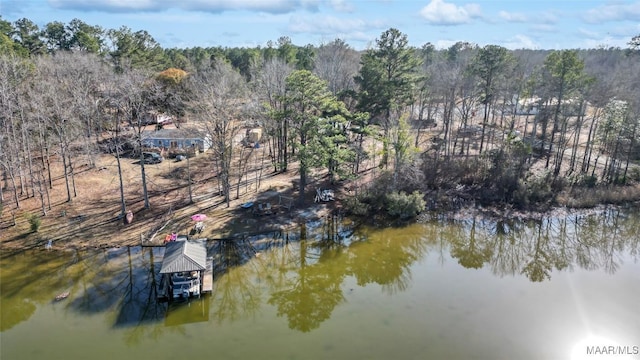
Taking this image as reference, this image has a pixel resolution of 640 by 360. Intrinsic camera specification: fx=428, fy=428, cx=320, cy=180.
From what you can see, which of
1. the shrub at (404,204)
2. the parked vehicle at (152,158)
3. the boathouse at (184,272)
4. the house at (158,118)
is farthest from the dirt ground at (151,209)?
the house at (158,118)

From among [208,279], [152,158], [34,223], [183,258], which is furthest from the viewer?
[152,158]

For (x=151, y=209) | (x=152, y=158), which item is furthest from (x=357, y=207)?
(x=152, y=158)

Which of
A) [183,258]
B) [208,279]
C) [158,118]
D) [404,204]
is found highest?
[158,118]

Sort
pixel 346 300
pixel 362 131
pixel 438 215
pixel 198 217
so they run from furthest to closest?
pixel 362 131 → pixel 438 215 → pixel 198 217 → pixel 346 300

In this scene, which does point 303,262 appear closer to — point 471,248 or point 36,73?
point 471,248

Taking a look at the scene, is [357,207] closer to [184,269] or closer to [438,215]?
[438,215]

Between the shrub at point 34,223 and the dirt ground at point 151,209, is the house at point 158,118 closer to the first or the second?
the dirt ground at point 151,209

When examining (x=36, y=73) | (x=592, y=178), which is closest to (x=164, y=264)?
(x=36, y=73)
